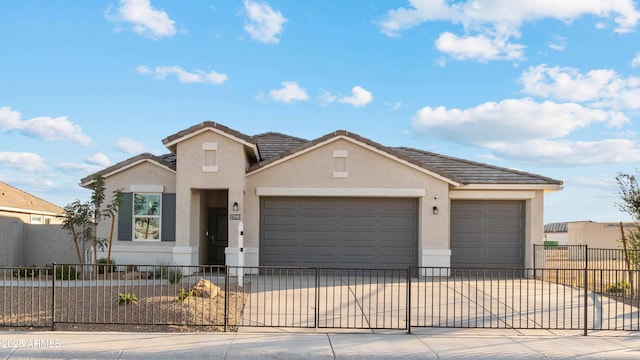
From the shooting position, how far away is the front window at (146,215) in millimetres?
19422

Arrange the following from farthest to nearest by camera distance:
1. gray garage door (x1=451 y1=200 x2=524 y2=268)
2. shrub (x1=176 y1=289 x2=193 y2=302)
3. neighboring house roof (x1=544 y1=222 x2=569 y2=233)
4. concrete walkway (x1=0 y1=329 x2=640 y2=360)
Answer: neighboring house roof (x1=544 y1=222 x2=569 y2=233), gray garage door (x1=451 y1=200 x2=524 y2=268), shrub (x1=176 y1=289 x2=193 y2=302), concrete walkway (x1=0 y1=329 x2=640 y2=360)

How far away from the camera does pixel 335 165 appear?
1941 cm

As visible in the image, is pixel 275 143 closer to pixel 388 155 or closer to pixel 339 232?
pixel 339 232

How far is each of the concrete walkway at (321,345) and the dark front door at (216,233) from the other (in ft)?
36.2

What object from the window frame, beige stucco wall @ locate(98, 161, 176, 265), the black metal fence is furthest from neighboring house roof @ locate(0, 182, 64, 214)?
the black metal fence

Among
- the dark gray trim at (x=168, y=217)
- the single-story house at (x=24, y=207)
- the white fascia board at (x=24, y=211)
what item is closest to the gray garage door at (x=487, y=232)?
the dark gray trim at (x=168, y=217)

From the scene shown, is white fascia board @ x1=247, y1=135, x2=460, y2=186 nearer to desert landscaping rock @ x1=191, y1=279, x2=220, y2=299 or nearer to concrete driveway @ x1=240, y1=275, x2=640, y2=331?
concrete driveway @ x1=240, y1=275, x2=640, y2=331

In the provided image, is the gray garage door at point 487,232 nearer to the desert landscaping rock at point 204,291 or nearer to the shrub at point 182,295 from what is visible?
the desert landscaping rock at point 204,291

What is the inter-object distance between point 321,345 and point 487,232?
12217mm

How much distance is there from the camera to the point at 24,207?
27125mm

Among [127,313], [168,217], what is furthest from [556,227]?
[127,313]

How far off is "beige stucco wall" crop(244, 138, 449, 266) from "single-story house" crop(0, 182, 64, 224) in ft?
36.6

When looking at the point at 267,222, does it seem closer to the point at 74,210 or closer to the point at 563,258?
the point at 74,210

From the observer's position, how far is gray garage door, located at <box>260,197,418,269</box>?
1966cm
